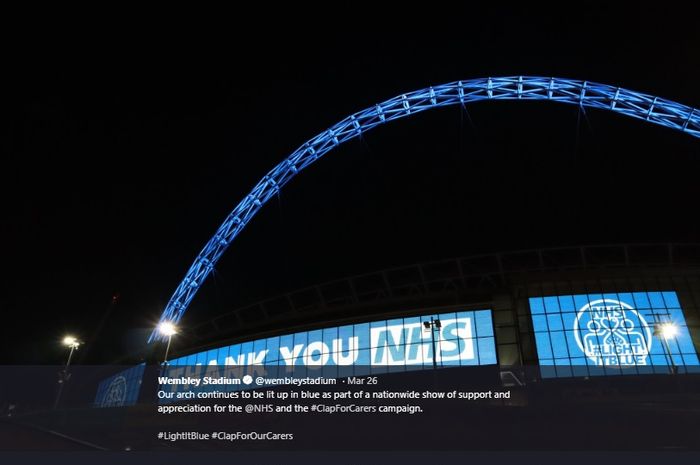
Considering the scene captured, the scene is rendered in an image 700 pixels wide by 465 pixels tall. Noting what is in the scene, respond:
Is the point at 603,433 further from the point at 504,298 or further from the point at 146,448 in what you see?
the point at 504,298

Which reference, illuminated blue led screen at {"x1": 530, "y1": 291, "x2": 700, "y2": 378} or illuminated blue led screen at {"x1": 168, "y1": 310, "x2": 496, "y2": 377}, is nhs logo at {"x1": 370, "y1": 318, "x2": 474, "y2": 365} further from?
illuminated blue led screen at {"x1": 530, "y1": 291, "x2": 700, "y2": 378}

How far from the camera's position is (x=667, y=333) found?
38.9 metres

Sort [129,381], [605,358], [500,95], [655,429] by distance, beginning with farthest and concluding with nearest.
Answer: [129,381] < [605,358] < [500,95] < [655,429]

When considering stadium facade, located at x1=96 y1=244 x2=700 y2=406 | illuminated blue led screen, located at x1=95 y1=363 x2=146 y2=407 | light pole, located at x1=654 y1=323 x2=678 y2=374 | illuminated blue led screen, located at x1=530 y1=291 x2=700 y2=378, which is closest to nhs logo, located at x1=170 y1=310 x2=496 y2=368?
stadium facade, located at x1=96 y1=244 x2=700 y2=406

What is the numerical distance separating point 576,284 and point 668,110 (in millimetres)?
24734

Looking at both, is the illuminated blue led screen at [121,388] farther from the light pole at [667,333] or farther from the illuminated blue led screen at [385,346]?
the light pole at [667,333]

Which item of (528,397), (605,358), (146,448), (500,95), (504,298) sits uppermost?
(500,95)

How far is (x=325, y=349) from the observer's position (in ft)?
153

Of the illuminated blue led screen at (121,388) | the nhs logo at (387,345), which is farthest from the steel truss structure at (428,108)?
the illuminated blue led screen at (121,388)

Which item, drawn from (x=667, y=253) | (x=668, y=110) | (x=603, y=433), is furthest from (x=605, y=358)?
(x=603, y=433)

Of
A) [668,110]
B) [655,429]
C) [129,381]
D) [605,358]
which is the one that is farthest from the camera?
[129,381]

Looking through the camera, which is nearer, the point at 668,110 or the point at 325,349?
the point at 668,110

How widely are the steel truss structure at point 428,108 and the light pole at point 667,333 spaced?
19462mm

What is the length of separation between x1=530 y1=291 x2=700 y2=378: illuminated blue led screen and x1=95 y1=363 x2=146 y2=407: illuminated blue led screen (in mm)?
53747
